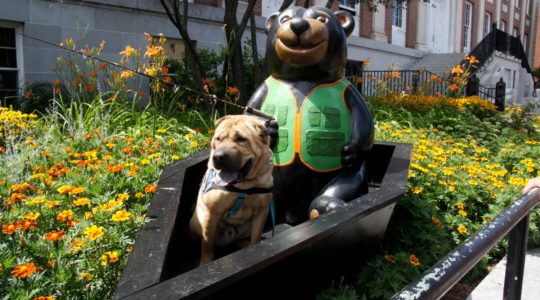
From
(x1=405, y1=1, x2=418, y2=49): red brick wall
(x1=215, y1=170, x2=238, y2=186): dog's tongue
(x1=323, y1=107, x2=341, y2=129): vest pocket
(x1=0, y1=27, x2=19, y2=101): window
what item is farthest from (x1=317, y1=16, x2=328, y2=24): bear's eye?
(x1=405, y1=1, x2=418, y2=49): red brick wall

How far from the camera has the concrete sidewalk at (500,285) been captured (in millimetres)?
2678

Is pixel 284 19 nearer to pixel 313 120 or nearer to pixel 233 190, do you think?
pixel 313 120

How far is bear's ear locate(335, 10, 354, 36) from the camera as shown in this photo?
108 inches

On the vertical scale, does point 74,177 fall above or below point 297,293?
above

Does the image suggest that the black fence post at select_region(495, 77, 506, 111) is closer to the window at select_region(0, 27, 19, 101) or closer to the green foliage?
the green foliage

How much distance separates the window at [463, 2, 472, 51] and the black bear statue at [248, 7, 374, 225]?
72.4ft

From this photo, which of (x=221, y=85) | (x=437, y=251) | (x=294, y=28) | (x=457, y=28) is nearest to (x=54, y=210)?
(x=294, y=28)

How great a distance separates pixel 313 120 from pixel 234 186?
749 mm

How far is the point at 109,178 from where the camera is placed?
291 cm

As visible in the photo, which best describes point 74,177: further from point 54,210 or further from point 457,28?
point 457,28

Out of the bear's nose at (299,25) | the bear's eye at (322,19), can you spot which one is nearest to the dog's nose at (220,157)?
the bear's nose at (299,25)

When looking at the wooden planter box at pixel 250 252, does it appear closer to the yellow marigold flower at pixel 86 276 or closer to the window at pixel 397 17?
the yellow marigold flower at pixel 86 276

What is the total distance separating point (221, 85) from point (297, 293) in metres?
5.96

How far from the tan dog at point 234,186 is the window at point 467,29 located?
22.9m
